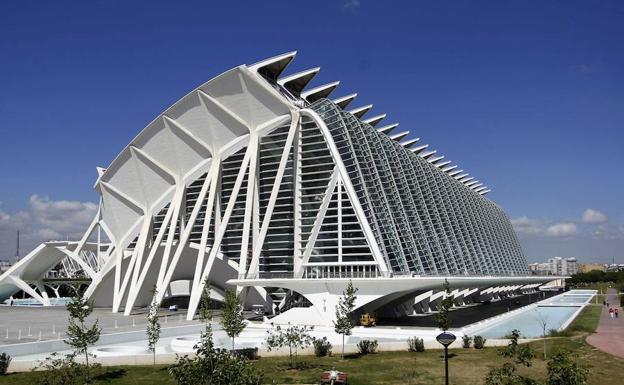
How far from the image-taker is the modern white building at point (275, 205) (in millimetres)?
45938

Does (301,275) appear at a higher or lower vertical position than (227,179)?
lower

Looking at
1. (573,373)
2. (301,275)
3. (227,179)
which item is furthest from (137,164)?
(573,373)

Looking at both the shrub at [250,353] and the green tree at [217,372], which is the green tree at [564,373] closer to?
the green tree at [217,372]

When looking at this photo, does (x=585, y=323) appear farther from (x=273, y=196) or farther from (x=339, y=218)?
(x=273, y=196)

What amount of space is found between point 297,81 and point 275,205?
11573 mm

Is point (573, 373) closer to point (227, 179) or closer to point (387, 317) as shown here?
point (387, 317)

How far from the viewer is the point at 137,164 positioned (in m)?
58.7

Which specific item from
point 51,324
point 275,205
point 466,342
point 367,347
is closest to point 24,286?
point 51,324

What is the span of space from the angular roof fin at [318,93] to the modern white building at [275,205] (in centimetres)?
17

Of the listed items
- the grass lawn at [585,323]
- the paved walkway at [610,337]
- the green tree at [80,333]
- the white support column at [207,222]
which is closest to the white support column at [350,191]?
the white support column at [207,222]

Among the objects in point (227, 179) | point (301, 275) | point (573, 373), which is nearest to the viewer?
point (573, 373)

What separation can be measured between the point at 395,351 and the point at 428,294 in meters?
27.0

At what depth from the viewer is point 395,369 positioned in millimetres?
26750

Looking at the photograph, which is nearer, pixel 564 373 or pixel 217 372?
pixel 217 372
